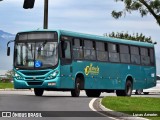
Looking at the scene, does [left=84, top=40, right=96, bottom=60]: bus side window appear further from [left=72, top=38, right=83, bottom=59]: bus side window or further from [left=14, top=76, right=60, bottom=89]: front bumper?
[left=14, top=76, right=60, bottom=89]: front bumper

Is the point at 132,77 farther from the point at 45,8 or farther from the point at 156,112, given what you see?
the point at 156,112

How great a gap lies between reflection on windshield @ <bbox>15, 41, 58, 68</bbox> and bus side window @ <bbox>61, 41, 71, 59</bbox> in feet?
1.31

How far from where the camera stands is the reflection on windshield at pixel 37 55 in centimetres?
2730

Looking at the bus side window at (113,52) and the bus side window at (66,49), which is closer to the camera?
the bus side window at (66,49)

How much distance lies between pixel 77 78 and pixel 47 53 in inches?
93.7

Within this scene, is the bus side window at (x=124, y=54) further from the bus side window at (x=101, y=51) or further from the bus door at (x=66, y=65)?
the bus door at (x=66, y=65)

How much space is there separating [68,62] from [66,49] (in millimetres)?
658

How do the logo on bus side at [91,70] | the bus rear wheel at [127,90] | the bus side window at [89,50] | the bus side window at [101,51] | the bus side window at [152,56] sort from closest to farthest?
the bus side window at [89,50] < the logo on bus side at [91,70] < the bus side window at [101,51] < the bus rear wheel at [127,90] < the bus side window at [152,56]

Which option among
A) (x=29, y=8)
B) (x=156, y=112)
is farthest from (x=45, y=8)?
(x=156, y=112)

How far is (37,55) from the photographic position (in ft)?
90.2

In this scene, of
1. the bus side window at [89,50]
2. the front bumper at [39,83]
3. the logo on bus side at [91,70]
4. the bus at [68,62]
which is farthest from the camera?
the logo on bus side at [91,70]

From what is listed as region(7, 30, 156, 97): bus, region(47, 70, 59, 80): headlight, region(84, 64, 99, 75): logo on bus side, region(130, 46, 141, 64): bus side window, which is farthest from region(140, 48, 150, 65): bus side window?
region(47, 70, 59, 80): headlight

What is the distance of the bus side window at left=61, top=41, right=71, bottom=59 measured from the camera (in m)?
27.4

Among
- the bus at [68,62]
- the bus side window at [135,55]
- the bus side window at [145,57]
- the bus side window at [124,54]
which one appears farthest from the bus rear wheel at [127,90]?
the bus side window at [145,57]
